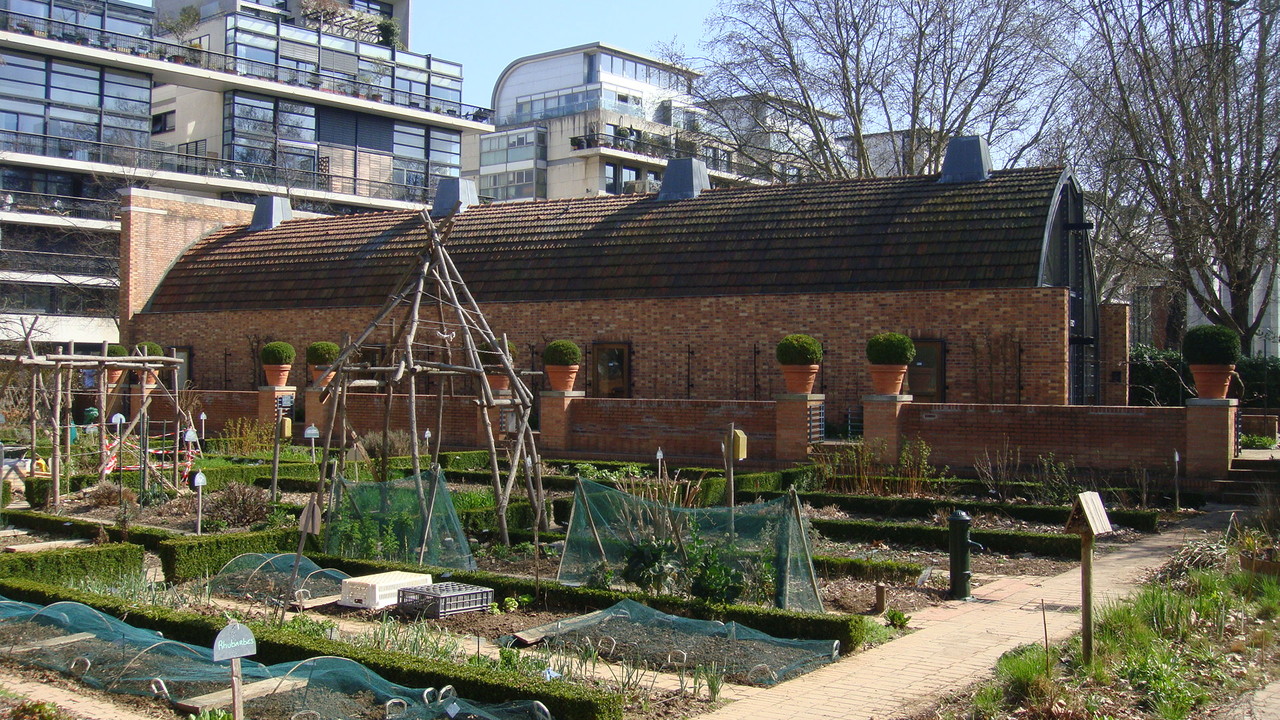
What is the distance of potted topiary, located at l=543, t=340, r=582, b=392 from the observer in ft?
74.2

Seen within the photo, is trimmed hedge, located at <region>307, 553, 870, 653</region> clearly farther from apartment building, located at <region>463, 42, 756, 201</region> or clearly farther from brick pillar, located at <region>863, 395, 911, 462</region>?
apartment building, located at <region>463, 42, 756, 201</region>

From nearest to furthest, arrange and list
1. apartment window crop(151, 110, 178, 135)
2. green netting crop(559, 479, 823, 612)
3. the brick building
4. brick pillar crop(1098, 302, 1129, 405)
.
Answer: green netting crop(559, 479, 823, 612), the brick building, brick pillar crop(1098, 302, 1129, 405), apartment window crop(151, 110, 178, 135)

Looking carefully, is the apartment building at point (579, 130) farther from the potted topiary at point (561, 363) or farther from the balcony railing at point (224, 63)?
the potted topiary at point (561, 363)

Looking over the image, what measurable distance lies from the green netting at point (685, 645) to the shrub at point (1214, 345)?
36.7 ft

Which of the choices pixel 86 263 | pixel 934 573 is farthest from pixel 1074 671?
pixel 86 263

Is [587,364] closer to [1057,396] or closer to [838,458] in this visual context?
[838,458]

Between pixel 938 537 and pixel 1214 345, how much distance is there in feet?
21.5

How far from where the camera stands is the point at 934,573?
11758mm

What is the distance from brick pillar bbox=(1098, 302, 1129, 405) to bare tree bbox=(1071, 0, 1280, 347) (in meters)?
1.99

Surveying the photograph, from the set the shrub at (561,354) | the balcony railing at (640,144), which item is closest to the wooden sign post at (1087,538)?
the shrub at (561,354)

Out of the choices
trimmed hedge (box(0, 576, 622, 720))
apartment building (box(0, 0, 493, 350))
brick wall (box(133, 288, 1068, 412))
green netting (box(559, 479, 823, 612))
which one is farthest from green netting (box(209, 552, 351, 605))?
apartment building (box(0, 0, 493, 350))

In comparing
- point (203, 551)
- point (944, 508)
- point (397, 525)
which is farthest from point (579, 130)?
point (203, 551)

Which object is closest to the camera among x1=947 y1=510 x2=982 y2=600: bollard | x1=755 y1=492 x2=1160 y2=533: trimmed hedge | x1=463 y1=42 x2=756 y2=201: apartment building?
x1=947 y1=510 x2=982 y2=600: bollard

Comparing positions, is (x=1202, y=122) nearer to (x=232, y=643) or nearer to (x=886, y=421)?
(x=886, y=421)
